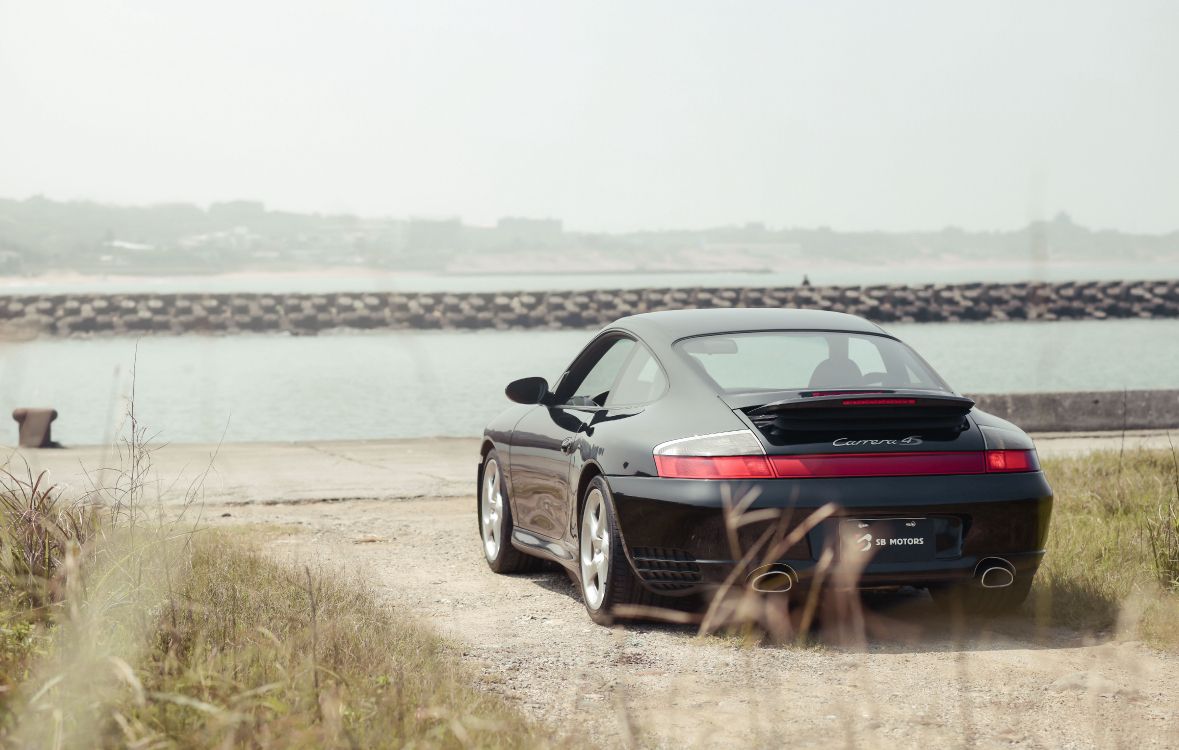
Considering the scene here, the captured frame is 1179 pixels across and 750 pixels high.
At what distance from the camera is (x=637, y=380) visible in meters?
7.28

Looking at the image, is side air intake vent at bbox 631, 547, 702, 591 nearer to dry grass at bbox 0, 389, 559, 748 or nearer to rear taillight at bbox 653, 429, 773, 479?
rear taillight at bbox 653, 429, 773, 479

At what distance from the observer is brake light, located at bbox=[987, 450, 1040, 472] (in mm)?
6309

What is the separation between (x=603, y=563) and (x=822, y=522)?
113cm

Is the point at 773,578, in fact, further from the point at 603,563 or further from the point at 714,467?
the point at 603,563

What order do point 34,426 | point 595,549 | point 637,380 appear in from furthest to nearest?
point 34,426 < point 637,380 < point 595,549

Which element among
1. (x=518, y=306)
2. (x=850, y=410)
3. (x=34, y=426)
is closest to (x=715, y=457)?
(x=850, y=410)

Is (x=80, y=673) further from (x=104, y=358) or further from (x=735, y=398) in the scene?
(x=104, y=358)

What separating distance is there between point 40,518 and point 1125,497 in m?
7.09

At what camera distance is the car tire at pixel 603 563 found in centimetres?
645

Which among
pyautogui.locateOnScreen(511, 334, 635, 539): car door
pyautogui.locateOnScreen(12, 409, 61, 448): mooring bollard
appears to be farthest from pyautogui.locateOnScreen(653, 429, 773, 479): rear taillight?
pyautogui.locateOnScreen(12, 409, 61, 448): mooring bollard

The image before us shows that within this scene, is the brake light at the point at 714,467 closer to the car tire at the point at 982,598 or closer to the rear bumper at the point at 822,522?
the rear bumper at the point at 822,522

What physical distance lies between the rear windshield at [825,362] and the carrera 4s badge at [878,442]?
0.59m

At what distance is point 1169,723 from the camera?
505cm

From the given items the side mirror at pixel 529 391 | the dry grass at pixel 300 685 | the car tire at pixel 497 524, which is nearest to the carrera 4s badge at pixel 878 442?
the dry grass at pixel 300 685
